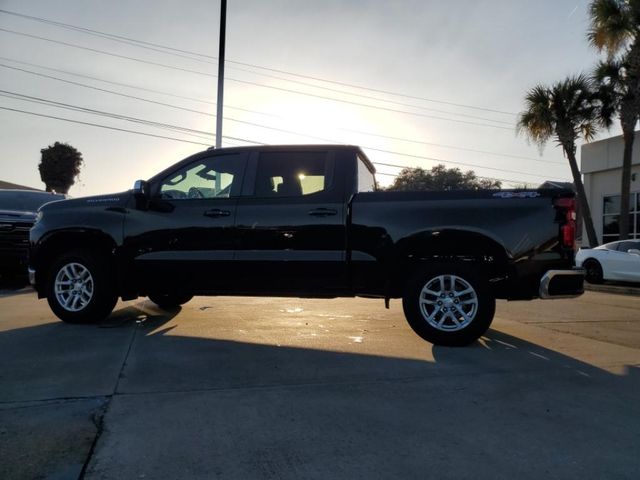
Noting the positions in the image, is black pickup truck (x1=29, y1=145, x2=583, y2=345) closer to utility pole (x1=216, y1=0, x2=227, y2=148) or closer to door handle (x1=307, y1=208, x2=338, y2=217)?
door handle (x1=307, y1=208, x2=338, y2=217)

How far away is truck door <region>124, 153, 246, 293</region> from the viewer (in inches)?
242

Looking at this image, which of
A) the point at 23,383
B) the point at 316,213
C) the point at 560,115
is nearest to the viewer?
the point at 23,383

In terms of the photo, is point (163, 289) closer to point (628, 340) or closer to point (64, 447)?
point (64, 447)

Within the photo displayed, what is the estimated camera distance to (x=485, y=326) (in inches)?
216

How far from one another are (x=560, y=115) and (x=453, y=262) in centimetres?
1778

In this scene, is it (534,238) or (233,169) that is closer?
(534,238)

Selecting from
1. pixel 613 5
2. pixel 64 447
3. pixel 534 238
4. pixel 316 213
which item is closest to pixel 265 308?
pixel 316 213

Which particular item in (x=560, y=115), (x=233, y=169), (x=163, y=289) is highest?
(x=560, y=115)

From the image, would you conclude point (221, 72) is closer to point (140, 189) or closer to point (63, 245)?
point (63, 245)

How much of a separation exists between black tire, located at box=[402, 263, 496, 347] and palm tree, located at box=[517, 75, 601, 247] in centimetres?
1731

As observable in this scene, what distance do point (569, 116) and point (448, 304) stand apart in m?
17.9

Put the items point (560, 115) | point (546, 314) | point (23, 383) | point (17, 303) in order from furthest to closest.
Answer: point (560, 115) → point (17, 303) → point (546, 314) → point (23, 383)

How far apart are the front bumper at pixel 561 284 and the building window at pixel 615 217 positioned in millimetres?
17900

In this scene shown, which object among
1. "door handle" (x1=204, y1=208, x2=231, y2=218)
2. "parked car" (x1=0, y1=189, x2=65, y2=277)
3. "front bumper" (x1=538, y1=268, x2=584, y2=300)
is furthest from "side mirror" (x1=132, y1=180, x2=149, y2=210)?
"parked car" (x1=0, y1=189, x2=65, y2=277)
